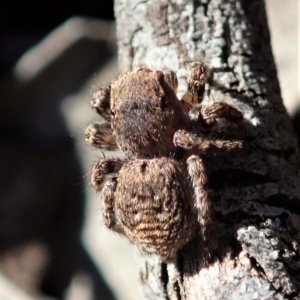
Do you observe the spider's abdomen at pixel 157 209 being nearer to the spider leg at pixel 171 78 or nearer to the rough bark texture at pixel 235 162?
the rough bark texture at pixel 235 162

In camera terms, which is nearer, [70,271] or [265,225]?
[265,225]

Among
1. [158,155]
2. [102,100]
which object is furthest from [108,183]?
[102,100]

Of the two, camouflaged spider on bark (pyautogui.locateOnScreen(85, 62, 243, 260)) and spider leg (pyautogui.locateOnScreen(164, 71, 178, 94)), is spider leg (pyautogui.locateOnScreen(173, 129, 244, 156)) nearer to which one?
camouflaged spider on bark (pyautogui.locateOnScreen(85, 62, 243, 260))

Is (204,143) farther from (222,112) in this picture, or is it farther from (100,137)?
(100,137)

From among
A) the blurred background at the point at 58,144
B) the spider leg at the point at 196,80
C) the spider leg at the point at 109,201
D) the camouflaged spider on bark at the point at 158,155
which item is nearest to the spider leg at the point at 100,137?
the camouflaged spider on bark at the point at 158,155

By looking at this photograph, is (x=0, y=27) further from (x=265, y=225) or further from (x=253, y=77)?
(x=265, y=225)

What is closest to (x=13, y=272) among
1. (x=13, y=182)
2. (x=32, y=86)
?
(x=13, y=182)

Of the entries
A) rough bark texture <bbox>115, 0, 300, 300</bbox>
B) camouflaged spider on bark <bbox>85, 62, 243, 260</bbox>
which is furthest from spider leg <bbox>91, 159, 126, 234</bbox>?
rough bark texture <bbox>115, 0, 300, 300</bbox>
